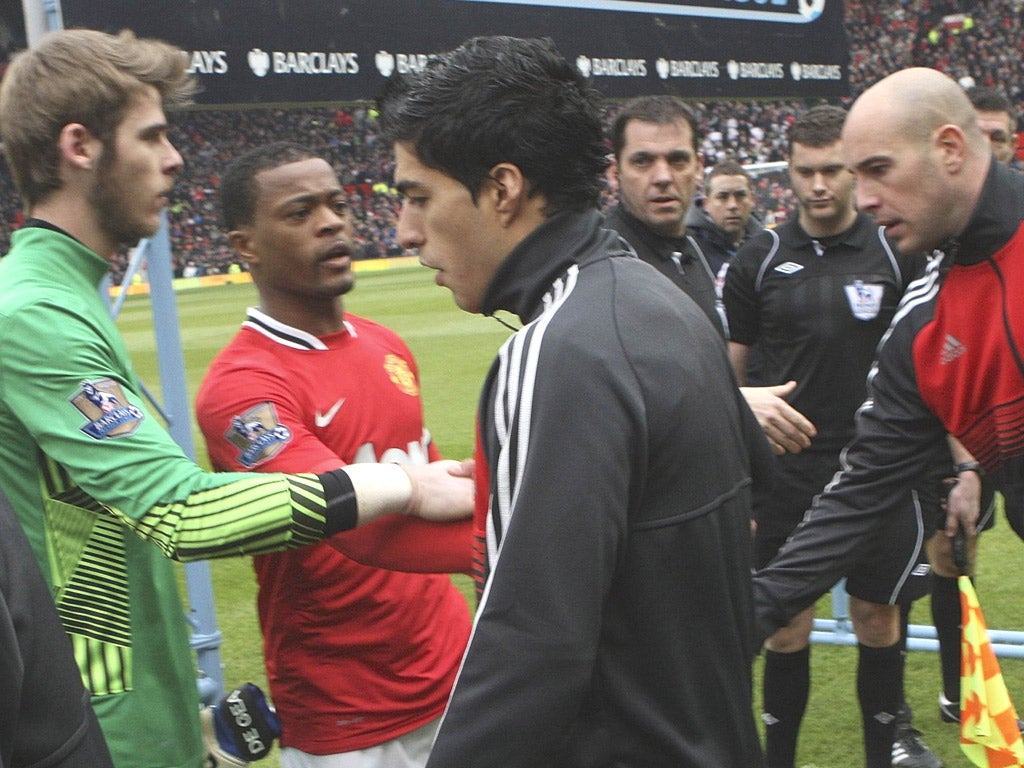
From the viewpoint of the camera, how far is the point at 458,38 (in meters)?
5.11

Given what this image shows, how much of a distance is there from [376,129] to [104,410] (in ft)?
109

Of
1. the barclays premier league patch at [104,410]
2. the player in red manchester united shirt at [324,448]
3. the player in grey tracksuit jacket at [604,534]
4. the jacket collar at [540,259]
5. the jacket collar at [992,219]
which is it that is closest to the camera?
the player in grey tracksuit jacket at [604,534]

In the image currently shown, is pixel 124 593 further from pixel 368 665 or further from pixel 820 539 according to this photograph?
pixel 820 539

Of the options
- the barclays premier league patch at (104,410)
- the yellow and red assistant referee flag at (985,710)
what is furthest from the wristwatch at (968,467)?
the barclays premier league patch at (104,410)

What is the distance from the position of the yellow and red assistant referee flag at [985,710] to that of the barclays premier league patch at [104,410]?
5.63 ft

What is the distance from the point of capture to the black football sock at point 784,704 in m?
4.11

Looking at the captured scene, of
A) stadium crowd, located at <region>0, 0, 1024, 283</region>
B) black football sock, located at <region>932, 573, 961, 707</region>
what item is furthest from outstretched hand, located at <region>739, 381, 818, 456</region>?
stadium crowd, located at <region>0, 0, 1024, 283</region>

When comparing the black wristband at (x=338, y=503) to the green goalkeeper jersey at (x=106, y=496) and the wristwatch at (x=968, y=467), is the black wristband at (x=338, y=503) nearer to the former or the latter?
the green goalkeeper jersey at (x=106, y=496)

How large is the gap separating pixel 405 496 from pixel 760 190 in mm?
22639

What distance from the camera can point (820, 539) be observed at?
3.02 m

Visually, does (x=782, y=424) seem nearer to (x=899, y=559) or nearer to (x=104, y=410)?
(x=104, y=410)

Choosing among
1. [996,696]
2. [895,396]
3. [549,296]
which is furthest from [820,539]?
[549,296]

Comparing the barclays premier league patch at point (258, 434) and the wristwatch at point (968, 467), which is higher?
the barclays premier league patch at point (258, 434)

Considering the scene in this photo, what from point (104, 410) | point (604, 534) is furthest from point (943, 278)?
point (104, 410)
